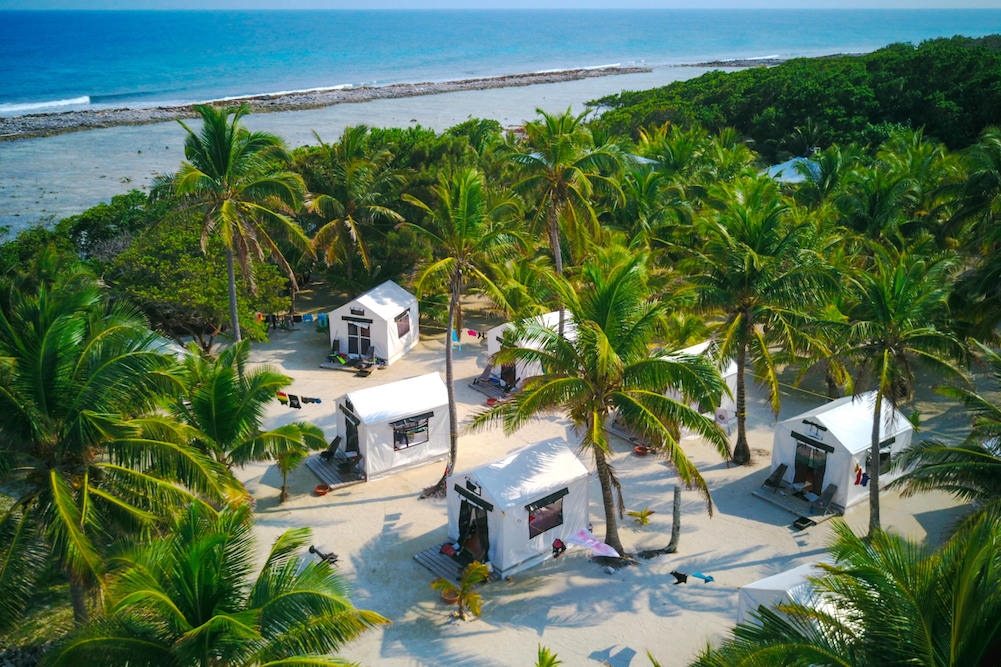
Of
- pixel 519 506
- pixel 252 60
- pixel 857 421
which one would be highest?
pixel 252 60

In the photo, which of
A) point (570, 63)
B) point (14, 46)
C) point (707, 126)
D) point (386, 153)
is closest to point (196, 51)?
point (14, 46)

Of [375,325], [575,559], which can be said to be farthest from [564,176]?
[575,559]

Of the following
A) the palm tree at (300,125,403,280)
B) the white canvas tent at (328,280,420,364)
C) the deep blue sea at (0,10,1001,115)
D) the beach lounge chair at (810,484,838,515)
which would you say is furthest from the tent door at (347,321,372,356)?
the deep blue sea at (0,10,1001,115)

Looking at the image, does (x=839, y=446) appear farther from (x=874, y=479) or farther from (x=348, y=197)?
(x=348, y=197)

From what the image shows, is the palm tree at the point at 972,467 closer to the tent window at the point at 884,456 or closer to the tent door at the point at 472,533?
the tent window at the point at 884,456

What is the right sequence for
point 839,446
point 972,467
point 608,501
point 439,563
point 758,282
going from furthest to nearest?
point 758,282 → point 839,446 → point 439,563 → point 608,501 → point 972,467

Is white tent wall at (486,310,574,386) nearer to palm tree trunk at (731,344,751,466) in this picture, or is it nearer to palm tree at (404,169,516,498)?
palm tree at (404,169,516,498)
